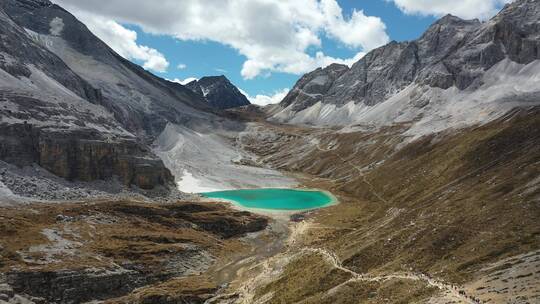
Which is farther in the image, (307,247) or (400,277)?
(307,247)

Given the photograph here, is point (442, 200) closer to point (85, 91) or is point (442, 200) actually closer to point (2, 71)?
point (2, 71)

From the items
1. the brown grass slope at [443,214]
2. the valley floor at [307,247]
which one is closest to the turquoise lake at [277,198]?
the brown grass slope at [443,214]

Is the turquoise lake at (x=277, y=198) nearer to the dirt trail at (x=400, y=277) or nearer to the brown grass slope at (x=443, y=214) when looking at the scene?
the brown grass slope at (x=443, y=214)

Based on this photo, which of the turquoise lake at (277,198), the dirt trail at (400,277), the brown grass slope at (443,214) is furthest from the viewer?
the turquoise lake at (277,198)

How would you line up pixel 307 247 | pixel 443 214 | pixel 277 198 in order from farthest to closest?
pixel 277 198 → pixel 307 247 → pixel 443 214

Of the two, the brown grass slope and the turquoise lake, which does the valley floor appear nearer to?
the brown grass slope

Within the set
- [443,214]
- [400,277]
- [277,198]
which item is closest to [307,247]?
[443,214]

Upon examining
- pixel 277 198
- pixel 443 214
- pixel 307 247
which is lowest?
pixel 307 247

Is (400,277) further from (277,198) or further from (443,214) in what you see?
(277,198)

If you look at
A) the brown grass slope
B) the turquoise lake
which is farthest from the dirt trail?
the turquoise lake
